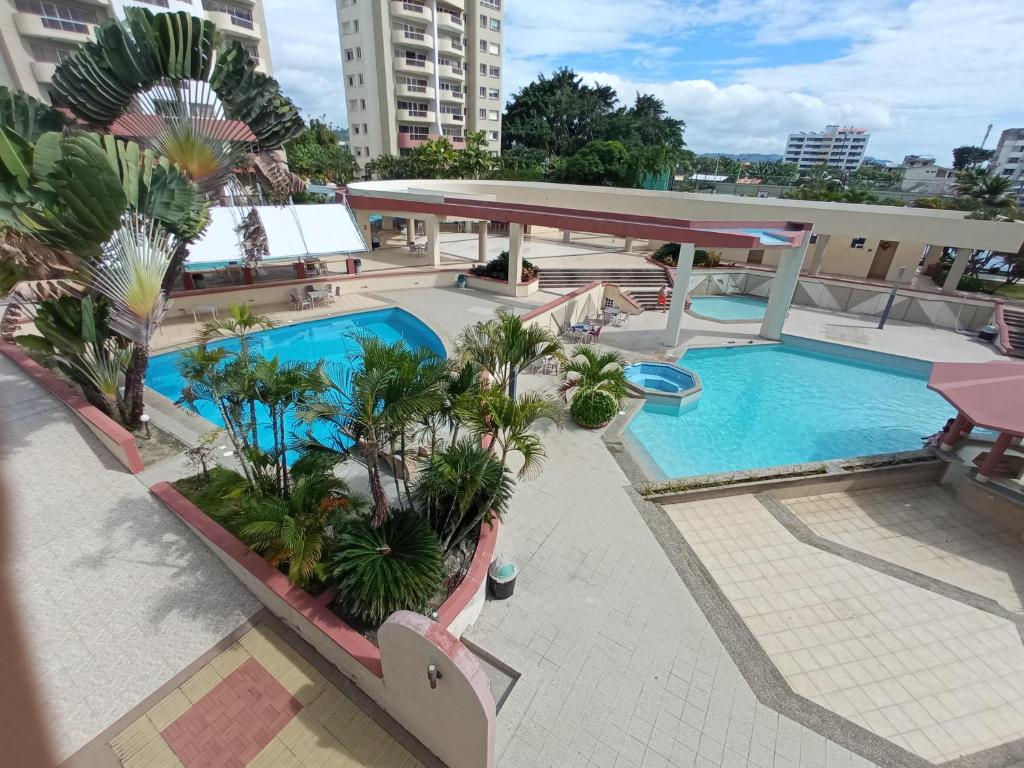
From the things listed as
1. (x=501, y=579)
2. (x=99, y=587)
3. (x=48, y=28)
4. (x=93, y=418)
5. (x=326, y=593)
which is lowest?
(x=99, y=587)

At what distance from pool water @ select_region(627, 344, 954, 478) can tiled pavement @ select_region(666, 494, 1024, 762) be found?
3.04m

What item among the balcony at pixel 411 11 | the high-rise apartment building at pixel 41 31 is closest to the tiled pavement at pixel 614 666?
the high-rise apartment building at pixel 41 31

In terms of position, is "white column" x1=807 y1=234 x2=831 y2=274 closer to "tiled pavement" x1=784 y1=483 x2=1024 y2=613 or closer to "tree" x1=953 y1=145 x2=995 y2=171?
"tiled pavement" x1=784 y1=483 x2=1024 y2=613

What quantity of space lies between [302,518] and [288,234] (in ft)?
57.8

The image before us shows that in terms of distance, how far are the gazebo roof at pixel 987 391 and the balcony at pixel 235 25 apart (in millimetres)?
53951

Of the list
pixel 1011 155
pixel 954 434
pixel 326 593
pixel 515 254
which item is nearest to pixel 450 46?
pixel 515 254

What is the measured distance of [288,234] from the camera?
2022 centimetres

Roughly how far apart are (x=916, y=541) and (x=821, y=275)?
993 inches

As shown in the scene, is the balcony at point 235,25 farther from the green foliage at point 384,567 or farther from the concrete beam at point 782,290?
the green foliage at point 384,567

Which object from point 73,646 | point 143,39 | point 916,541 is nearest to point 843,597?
point 916,541

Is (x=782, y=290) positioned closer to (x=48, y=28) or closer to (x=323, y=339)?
(x=323, y=339)

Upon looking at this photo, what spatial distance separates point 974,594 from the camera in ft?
27.6

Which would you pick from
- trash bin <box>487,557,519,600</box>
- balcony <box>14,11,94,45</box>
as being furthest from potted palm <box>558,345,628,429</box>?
balcony <box>14,11,94,45</box>

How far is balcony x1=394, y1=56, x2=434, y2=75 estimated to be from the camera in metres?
51.7
